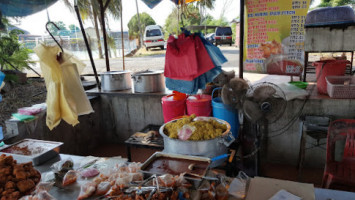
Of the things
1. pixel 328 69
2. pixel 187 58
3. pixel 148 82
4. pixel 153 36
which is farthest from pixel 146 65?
pixel 187 58

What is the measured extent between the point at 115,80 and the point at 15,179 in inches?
146

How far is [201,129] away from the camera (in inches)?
94.3

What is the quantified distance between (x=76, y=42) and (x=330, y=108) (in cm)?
1879

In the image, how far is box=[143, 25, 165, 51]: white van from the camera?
1832 centimetres

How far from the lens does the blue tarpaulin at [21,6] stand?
3803mm

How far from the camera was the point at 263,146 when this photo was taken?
446 centimetres

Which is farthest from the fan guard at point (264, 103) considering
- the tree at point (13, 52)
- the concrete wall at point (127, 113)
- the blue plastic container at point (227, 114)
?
the tree at point (13, 52)

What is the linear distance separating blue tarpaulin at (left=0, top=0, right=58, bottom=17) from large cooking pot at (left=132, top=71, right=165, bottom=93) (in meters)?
2.05

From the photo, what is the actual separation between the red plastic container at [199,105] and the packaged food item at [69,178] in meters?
2.31

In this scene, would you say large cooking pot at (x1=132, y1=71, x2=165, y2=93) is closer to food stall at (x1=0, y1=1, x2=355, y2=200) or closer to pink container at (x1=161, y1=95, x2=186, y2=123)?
pink container at (x1=161, y1=95, x2=186, y2=123)

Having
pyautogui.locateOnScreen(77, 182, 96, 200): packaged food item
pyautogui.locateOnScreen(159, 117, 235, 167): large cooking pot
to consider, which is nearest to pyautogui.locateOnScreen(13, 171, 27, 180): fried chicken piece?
pyautogui.locateOnScreen(77, 182, 96, 200): packaged food item

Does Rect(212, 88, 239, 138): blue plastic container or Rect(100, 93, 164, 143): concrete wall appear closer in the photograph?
Rect(212, 88, 239, 138): blue plastic container

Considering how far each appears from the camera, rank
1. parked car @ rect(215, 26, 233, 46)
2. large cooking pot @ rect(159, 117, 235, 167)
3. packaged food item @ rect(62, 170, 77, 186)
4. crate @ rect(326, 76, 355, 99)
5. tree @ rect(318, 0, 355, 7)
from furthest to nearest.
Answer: parked car @ rect(215, 26, 233, 46), tree @ rect(318, 0, 355, 7), crate @ rect(326, 76, 355, 99), large cooking pot @ rect(159, 117, 235, 167), packaged food item @ rect(62, 170, 77, 186)

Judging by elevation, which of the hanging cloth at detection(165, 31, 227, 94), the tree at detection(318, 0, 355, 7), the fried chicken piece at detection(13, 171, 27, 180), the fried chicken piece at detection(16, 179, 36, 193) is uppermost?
the tree at detection(318, 0, 355, 7)
